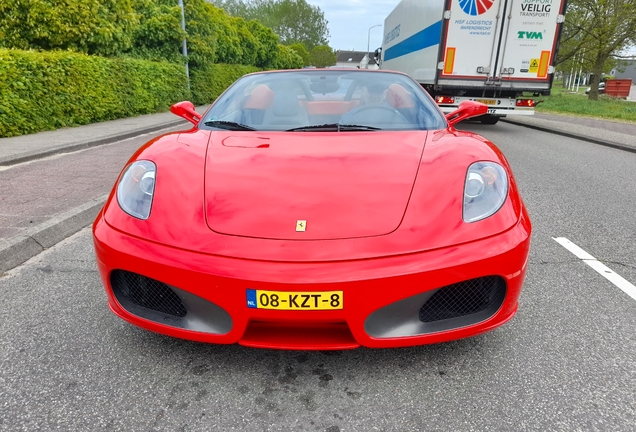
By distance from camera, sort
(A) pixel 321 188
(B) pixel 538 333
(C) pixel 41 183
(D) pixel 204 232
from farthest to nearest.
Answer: (C) pixel 41 183 → (B) pixel 538 333 → (A) pixel 321 188 → (D) pixel 204 232

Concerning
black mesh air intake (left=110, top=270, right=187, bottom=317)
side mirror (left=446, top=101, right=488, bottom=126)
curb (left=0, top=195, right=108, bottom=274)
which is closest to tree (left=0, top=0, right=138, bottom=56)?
curb (left=0, top=195, right=108, bottom=274)

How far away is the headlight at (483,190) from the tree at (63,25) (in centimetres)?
1079

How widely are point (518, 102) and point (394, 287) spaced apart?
10.8 m

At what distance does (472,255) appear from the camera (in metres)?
1.66

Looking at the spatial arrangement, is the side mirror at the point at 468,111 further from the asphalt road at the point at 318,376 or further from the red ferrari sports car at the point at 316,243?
the asphalt road at the point at 318,376

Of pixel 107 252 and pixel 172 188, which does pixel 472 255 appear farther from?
pixel 107 252

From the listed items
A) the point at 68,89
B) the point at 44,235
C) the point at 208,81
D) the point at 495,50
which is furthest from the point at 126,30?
the point at 44,235

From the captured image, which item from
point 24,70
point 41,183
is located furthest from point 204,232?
point 24,70

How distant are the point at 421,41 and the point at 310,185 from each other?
1190 cm

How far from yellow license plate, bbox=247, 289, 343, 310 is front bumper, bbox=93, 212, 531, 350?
17mm

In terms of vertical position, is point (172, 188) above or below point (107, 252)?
above

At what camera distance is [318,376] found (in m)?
1.83

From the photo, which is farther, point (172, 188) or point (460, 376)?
point (172, 188)

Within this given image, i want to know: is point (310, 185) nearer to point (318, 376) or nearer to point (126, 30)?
point (318, 376)
